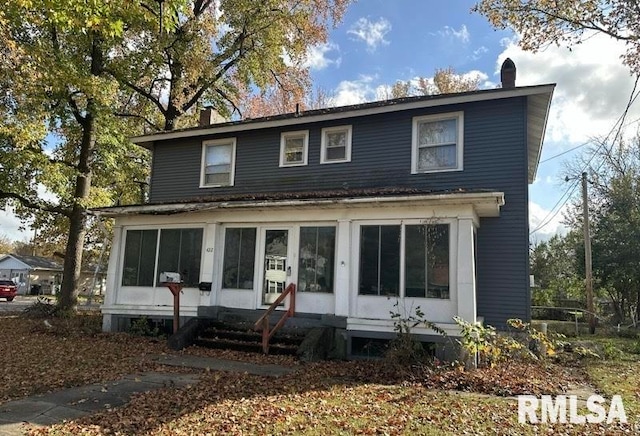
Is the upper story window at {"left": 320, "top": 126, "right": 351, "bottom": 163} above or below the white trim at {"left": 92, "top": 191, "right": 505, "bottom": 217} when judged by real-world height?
above

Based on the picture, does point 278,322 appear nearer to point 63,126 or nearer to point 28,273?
point 63,126

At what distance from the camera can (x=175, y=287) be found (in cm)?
1134

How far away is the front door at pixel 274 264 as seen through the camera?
11414 millimetres

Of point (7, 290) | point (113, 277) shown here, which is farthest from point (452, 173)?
point (7, 290)

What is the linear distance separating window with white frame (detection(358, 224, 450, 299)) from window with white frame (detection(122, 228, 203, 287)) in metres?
4.80

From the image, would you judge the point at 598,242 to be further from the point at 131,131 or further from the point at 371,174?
the point at 131,131

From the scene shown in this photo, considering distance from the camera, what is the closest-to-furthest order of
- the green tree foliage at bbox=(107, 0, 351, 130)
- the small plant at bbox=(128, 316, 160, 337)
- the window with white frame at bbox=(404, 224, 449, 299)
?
the window with white frame at bbox=(404, 224, 449, 299)
the small plant at bbox=(128, 316, 160, 337)
the green tree foliage at bbox=(107, 0, 351, 130)

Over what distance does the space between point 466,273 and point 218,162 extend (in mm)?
8961

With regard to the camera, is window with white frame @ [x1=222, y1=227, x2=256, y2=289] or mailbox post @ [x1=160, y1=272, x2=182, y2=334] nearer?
mailbox post @ [x1=160, y1=272, x2=182, y2=334]

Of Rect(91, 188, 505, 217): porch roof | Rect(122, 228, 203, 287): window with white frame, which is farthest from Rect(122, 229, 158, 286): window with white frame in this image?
Rect(91, 188, 505, 217): porch roof

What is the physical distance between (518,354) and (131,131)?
59.6ft

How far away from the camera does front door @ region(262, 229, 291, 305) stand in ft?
37.4

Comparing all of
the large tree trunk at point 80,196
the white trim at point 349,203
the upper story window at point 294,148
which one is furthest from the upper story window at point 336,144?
the large tree trunk at point 80,196

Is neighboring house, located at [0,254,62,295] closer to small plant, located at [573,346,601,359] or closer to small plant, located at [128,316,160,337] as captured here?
small plant, located at [128,316,160,337]
